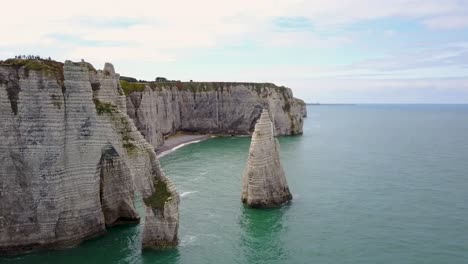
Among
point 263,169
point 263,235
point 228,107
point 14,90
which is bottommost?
point 263,235

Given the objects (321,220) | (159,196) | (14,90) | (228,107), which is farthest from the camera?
(228,107)

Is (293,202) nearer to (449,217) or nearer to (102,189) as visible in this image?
(449,217)

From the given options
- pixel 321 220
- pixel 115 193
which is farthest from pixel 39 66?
pixel 321 220

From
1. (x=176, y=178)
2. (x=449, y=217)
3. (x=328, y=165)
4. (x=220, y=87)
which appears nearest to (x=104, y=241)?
(x=176, y=178)

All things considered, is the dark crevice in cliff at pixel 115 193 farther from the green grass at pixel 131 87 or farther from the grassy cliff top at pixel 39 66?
the green grass at pixel 131 87

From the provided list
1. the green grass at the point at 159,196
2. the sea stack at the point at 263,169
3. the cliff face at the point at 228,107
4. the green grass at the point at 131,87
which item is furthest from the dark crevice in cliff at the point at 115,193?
the cliff face at the point at 228,107

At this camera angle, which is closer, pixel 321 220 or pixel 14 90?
pixel 14 90

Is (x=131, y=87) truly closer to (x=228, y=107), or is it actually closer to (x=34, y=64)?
(x=228, y=107)
